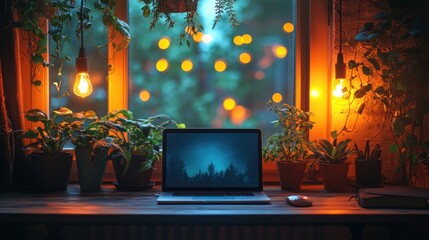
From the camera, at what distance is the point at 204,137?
84.0 inches

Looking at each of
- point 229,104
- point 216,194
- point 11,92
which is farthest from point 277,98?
point 11,92

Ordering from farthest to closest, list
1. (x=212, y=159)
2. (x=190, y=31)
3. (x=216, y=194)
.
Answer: (x=190, y=31)
(x=212, y=159)
(x=216, y=194)

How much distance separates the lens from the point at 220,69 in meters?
2.45

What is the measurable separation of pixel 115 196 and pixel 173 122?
19.3 inches

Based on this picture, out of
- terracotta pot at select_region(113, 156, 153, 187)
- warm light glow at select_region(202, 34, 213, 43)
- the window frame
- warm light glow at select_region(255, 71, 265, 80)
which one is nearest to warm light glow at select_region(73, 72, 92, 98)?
the window frame

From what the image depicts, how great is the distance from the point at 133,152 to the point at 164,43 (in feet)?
2.08

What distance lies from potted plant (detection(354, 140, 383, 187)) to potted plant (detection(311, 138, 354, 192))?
6 centimetres

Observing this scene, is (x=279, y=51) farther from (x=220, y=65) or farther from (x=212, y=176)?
(x=212, y=176)

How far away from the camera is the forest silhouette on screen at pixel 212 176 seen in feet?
6.82

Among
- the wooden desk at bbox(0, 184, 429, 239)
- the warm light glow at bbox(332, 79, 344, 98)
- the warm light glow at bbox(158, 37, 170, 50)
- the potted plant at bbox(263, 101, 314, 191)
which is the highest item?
the warm light glow at bbox(158, 37, 170, 50)

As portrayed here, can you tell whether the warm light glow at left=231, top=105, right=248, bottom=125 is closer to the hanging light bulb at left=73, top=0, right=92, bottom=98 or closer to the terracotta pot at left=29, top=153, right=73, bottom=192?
the hanging light bulb at left=73, top=0, right=92, bottom=98

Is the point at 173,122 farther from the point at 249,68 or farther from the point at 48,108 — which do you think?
the point at 48,108

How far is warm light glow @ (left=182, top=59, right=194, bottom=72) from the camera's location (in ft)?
8.05
